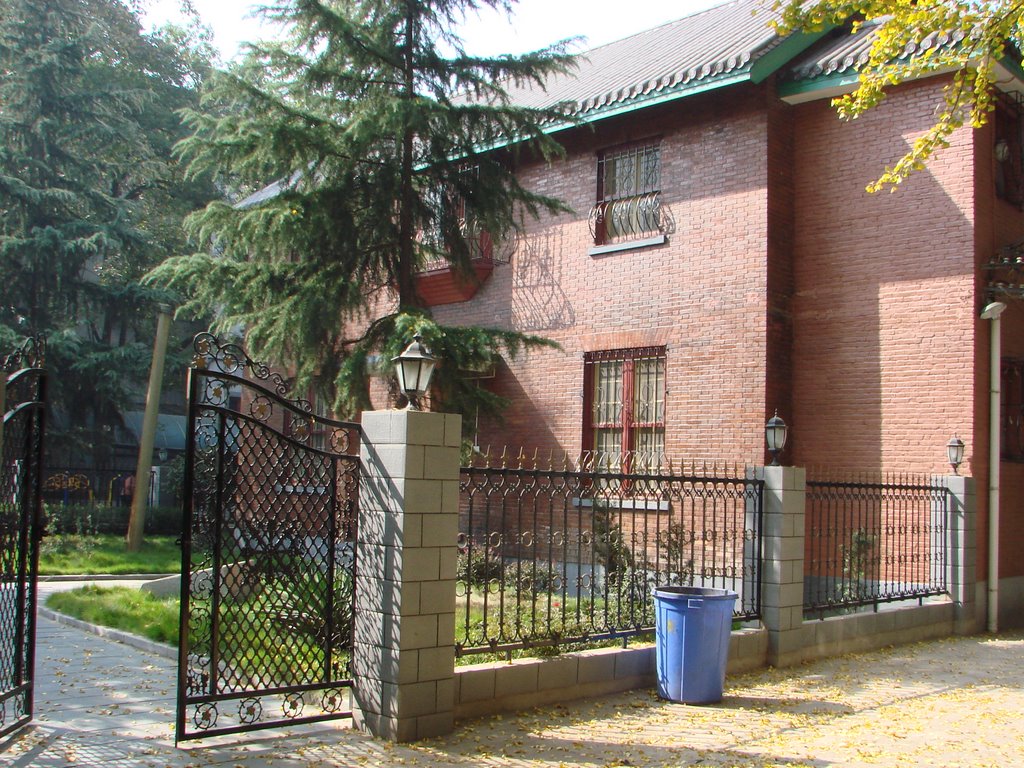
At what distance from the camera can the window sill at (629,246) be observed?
14.5 m

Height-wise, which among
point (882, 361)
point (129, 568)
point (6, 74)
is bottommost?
point (129, 568)

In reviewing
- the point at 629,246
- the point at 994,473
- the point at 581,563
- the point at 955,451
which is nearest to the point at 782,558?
the point at 581,563

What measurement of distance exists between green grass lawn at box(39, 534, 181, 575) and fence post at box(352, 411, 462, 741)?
11049mm

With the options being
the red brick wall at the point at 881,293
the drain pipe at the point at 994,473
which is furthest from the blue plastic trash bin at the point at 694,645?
the drain pipe at the point at 994,473

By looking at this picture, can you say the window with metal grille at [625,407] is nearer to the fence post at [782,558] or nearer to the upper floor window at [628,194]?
the upper floor window at [628,194]

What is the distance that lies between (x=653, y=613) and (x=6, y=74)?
2400cm

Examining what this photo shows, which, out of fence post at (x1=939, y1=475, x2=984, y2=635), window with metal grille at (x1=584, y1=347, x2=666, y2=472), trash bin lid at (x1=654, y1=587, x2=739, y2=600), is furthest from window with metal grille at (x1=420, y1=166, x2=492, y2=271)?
fence post at (x1=939, y1=475, x2=984, y2=635)

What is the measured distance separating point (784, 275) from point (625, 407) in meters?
2.96

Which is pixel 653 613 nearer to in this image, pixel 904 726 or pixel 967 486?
pixel 904 726

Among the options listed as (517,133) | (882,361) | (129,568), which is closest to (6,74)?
(129,568)

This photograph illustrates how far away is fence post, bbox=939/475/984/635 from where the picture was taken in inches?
472

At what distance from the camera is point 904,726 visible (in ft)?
24.1

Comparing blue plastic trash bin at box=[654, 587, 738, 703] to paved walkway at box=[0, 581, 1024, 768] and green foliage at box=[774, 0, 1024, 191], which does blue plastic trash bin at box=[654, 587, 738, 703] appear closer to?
paved walkway at box=[0, 581, 1024, 768]

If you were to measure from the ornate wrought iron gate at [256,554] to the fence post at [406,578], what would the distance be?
0.24m
